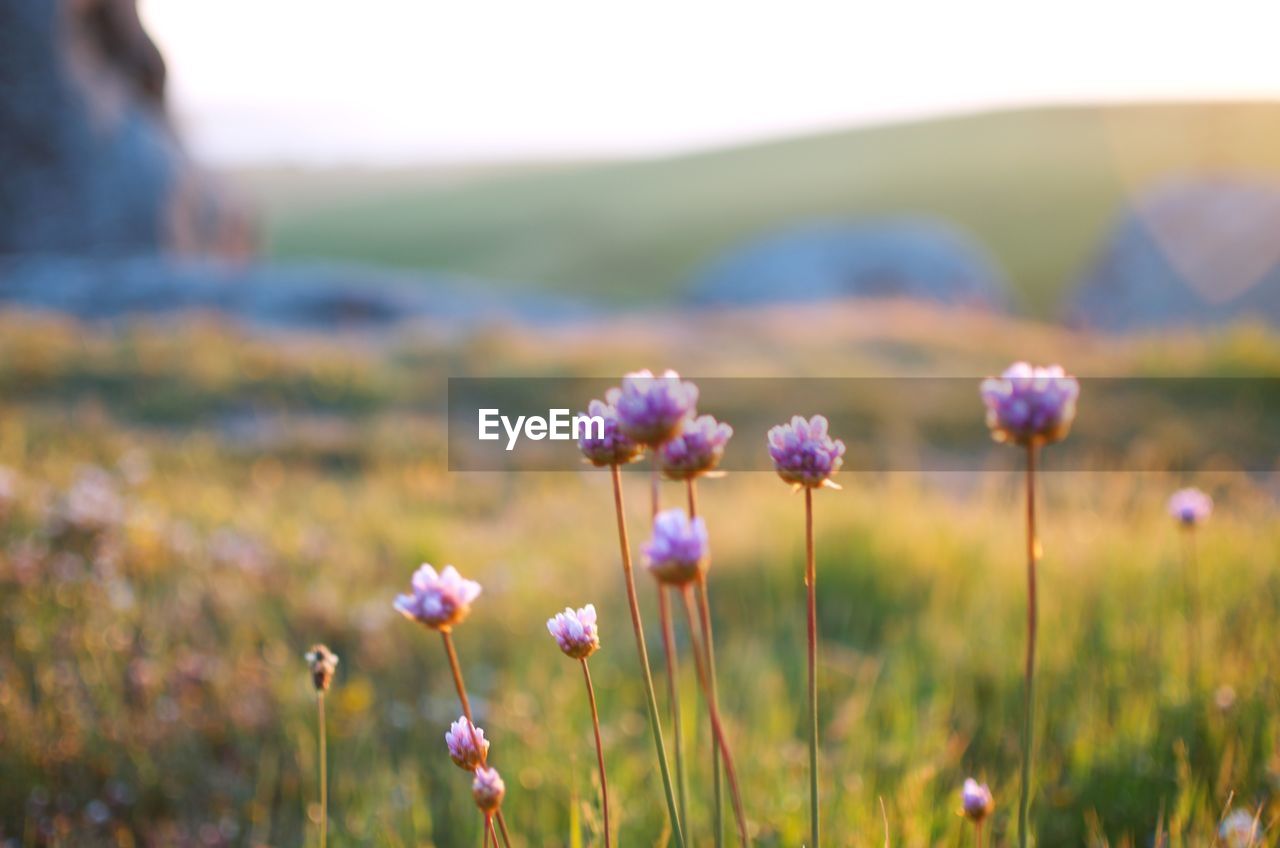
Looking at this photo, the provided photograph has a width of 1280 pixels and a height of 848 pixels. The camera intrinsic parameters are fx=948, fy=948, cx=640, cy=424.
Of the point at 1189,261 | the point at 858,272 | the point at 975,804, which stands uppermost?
the point at 858,272

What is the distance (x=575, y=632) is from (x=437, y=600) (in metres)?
0.16

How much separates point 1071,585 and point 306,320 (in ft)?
37.3

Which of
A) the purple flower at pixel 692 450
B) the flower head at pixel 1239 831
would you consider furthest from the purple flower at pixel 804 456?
the flower head at pixel 1239 831

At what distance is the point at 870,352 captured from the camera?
1109 centimetres

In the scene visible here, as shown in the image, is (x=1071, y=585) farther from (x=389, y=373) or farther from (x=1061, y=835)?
(x=389, y=373)

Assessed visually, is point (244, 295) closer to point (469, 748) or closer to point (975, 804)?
point (469, 748)

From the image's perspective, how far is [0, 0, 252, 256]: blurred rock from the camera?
12.6m

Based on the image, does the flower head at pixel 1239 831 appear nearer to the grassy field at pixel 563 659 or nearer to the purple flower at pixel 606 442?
the grassy field at pixel 563 659

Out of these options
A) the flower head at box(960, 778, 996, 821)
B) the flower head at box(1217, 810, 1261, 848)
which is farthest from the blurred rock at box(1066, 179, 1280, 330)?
the flower head at box(960, 778, 996, 821)

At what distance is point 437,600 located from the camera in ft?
3.44

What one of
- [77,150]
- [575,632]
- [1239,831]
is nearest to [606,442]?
[575,632]

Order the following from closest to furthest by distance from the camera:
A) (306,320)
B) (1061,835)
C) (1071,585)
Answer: (1061,835), (1071,585), (306,320)

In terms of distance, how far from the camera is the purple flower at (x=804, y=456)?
1.04 metres

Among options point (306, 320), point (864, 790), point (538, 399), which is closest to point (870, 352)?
point (538, 399)
